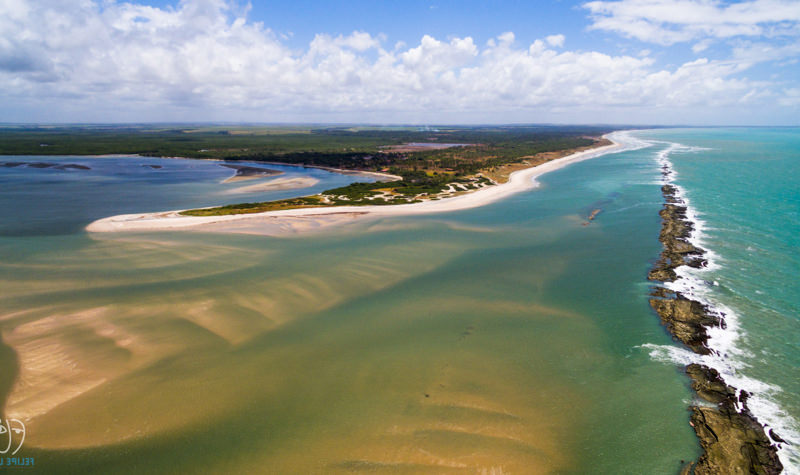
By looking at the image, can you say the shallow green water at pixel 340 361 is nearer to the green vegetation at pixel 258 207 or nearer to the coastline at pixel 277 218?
the coastline at pixel 277 218

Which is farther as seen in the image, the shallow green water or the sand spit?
the sand spit

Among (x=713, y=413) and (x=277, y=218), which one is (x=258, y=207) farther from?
(x=713, y=413)

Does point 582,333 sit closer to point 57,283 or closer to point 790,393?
point 790,393

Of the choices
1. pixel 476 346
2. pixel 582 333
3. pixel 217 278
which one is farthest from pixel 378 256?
pixel 582 333

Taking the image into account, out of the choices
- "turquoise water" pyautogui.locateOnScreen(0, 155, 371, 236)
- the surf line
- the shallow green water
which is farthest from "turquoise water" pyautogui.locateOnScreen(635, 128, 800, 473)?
"turquoise water" pyautogui.locateOnScreen(0, 155, 371, 236)

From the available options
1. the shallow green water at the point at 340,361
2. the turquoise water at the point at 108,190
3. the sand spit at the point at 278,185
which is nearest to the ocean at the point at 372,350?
the shallow green water at the point at 340,361

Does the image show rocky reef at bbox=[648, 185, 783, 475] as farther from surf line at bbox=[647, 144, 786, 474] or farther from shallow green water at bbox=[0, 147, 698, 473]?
shallow green water at bbox=[0, 147, 698, 473]
